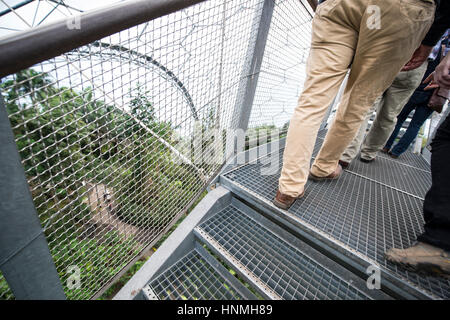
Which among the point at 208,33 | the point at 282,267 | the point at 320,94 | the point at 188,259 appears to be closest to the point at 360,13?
the point at 320,94

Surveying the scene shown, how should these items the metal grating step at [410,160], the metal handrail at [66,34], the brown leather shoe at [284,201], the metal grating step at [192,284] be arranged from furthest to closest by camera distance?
the metal grating step at [410,160], the brown leather shoe at [284,201], the metal grating step at [192,284], the metal handrail at [66,34]

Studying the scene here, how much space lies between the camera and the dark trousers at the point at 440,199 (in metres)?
0.76

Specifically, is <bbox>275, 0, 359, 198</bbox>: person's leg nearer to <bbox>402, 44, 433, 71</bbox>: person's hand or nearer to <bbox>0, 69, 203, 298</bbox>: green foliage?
<bbox>402, 44, 433, 71</bbox>: person's hand

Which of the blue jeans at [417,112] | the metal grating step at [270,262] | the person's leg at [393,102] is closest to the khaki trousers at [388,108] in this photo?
the person's leg at [393,102]

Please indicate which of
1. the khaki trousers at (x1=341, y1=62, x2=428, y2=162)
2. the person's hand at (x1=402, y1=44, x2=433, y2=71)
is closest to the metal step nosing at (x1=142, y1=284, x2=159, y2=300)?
the khaki trousers at (x1=341, y1=62, x2=428, y2=162)

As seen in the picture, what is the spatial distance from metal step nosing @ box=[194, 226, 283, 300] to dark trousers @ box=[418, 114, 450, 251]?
0.69 m

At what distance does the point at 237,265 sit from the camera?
0.90 meters

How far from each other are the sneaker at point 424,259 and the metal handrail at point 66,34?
1.34 meters

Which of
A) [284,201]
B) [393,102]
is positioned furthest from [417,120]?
[284,201]

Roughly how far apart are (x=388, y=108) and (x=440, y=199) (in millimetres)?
1372

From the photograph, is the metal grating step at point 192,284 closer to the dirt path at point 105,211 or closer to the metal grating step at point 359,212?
the dirt path at point 105,211

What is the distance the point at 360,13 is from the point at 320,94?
0.37 meters

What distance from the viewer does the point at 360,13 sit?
86 cm
